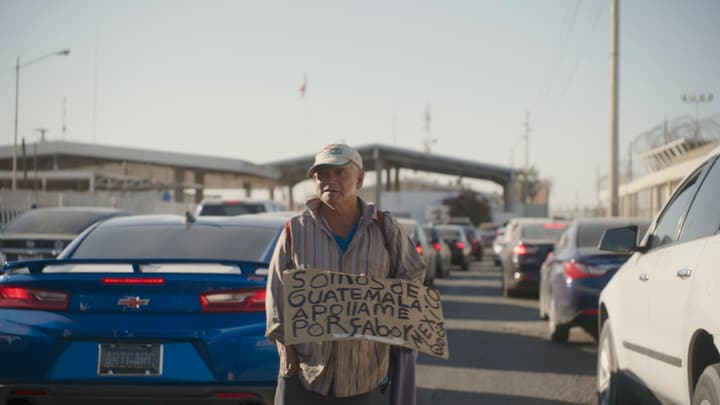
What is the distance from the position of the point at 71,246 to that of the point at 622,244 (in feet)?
12.5

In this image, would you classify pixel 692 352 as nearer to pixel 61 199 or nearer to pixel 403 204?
pixel 61 199

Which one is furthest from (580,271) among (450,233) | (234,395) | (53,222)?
(450,233)

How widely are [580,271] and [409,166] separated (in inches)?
2895

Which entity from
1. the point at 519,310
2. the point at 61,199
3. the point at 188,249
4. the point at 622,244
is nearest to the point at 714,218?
the point at 622,244

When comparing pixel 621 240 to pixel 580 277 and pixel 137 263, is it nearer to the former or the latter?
pixel 137 263

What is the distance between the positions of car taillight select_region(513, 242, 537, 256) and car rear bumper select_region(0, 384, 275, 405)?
522 inches

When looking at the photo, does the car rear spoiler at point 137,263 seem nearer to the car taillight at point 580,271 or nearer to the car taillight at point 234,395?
the car taillight at point 234,395

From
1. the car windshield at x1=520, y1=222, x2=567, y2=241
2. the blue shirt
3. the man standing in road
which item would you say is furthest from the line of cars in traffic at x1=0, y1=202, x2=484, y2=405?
the car windshield at x1=520, y1=222, x2=567, y2=241

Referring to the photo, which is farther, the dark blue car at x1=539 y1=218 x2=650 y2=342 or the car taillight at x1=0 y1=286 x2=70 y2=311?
the dark blue car at x1=539 y1=218 x2=650 y2=342

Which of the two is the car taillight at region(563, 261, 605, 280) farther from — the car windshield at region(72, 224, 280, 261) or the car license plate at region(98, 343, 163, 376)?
the car license plate at region(98, 343, 163, 376)

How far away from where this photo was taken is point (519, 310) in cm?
1667

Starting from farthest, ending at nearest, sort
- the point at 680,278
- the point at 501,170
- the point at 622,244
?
the point at 501,170 → the point at 622,244 → the point at 680,278

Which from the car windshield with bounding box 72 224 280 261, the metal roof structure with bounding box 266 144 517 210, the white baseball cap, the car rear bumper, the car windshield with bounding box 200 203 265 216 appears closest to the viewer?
the white baseball cap

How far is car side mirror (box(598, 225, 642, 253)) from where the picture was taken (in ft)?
21.7
